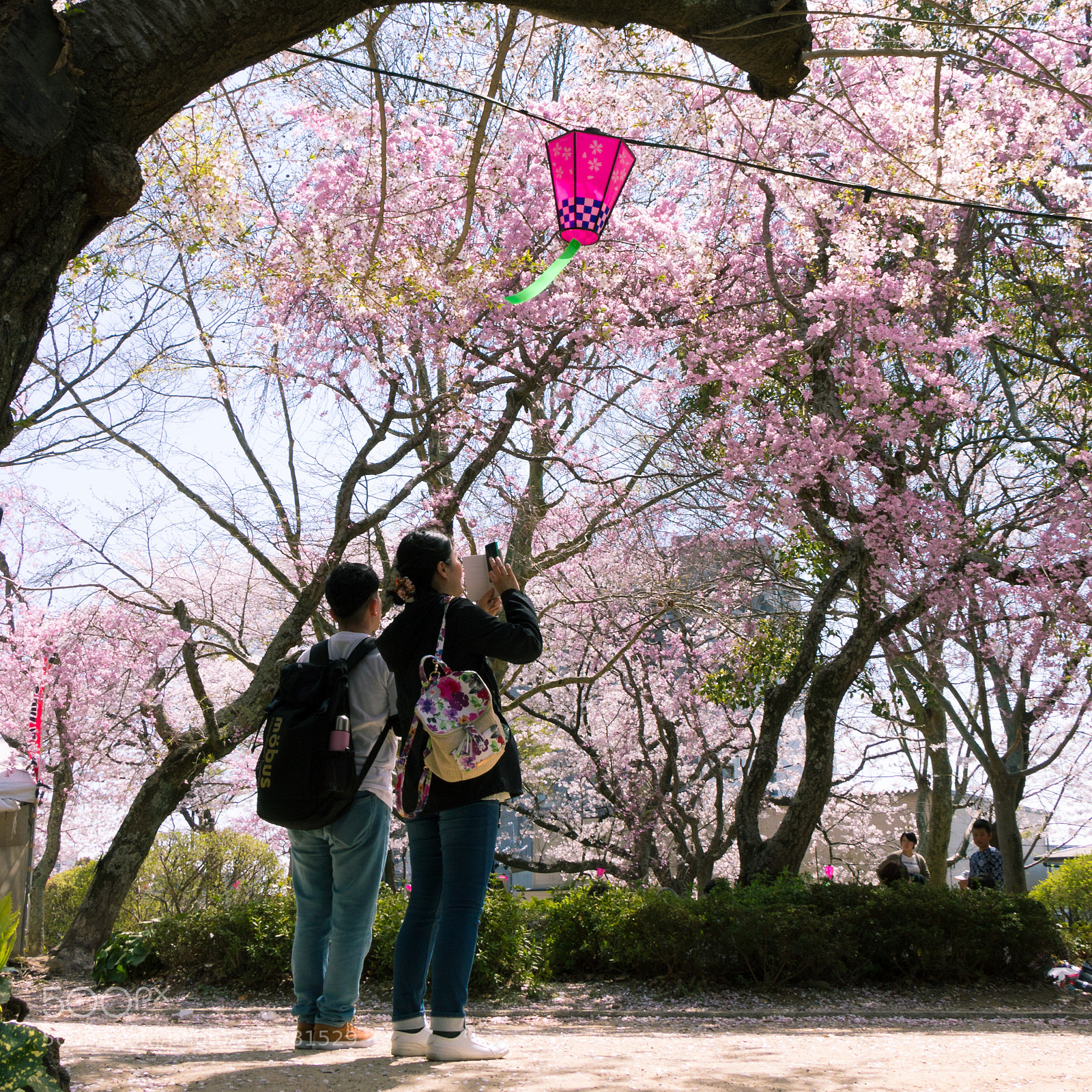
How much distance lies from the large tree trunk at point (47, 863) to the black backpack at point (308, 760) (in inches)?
404

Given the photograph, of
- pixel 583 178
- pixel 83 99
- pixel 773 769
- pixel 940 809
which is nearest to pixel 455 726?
pixel 83 99

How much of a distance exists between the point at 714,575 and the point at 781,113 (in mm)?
5298

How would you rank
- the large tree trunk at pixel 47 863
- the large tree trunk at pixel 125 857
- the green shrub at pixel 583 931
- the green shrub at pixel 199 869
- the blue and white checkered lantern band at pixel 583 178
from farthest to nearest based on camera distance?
the large tree trunk at pixel 47 863
the green shrub at pixel 199 869
the large tree trunk at pixel 125 857
the green shrub at pixel 583 931
the blue and white checkered lantern band at pixel 583 178

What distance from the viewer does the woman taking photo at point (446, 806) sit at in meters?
2.43

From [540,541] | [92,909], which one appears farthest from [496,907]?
[540,541]

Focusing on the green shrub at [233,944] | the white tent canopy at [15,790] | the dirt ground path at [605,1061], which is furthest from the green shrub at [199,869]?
the dirt ground path at [605,1061]

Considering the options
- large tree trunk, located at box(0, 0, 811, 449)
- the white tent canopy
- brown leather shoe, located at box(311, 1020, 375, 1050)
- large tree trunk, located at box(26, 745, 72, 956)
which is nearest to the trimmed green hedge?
the white tent canopy

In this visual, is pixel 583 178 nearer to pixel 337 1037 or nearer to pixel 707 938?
pixel 337 1037

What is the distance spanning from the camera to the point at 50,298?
75.0 inches

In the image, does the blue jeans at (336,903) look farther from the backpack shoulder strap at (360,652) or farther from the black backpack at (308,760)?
the backpack shoulder strap at (360,652)

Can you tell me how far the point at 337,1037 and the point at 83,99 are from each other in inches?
98.4

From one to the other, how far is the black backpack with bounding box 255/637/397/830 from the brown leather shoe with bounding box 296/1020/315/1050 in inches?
24.2

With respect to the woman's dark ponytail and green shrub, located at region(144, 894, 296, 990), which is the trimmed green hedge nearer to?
green shrub, located at region(144, 894, 296, 990)

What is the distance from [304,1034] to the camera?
8.94 feet
